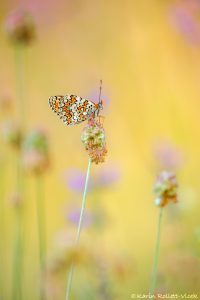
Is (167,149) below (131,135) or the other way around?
below

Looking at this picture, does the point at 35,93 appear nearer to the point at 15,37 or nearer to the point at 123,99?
the point at 123,99

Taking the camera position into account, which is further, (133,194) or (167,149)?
(133,194)

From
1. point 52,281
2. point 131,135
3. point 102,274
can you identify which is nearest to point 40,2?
point 131,135

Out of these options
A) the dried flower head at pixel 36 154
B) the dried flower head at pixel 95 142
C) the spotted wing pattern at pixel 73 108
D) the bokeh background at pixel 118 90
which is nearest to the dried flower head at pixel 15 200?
the dried flower head at pixel 36 154

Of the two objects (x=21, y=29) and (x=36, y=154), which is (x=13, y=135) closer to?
(x=36, y=154)

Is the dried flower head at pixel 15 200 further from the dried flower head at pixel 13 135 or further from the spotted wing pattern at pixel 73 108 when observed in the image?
the spotted wing pattern at pixel 73 108

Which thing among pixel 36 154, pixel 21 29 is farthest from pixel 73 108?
pixel 21 29

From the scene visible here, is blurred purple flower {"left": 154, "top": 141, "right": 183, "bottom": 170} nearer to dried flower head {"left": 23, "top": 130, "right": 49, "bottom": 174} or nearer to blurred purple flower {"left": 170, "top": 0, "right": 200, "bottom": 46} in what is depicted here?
blurred purple flower {"left": 170, "top": 0, "right": 200, "bottom": 46}

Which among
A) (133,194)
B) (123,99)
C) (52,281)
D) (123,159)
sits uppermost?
(123,99)
